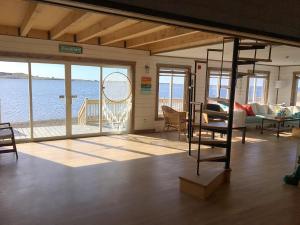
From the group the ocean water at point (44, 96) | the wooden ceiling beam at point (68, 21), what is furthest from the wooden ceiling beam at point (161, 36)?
the wooden ceiling beam at point (68, 21)

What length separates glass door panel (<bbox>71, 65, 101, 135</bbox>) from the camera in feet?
22.9

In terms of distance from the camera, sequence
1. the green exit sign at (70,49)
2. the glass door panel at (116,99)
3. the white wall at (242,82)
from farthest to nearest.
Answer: the white wall at (242,82) < the glass door panel at (116,99) < the green exit sign at (70,49)

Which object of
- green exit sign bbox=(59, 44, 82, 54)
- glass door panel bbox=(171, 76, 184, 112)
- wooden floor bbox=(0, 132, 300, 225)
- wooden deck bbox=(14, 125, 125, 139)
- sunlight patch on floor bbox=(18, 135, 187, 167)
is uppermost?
green exit sign bbox=(59, 44, 82, 54)

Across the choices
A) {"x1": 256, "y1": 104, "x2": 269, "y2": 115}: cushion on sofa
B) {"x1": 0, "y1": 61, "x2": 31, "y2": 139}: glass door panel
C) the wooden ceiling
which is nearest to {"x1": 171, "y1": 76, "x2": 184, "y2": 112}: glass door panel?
the wooden ceiling

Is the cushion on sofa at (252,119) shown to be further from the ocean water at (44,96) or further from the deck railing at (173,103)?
the ocean water at (44,96)

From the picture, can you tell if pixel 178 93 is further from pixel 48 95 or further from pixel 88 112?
pixel 48 95

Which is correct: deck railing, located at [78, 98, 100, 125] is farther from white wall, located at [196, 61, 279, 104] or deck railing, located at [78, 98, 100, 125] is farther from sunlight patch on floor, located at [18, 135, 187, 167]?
white wall, located at [196, 61, 279, 104]

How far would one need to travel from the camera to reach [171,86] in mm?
8602

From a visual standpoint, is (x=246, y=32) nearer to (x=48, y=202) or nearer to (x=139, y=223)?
(x=139, y=223)

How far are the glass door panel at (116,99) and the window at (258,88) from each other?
5.30 m

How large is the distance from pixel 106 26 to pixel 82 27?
110 centimetres

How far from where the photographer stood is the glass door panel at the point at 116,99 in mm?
7438

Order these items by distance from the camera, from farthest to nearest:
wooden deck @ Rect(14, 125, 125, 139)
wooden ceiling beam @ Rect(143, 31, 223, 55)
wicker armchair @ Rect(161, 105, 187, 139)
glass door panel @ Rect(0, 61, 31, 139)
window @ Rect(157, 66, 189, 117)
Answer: window @ Rect(157, 66, 189, 117)
wicker armchair @ Rect(161, 105, 187, 139)
wooden deck @ Rect(14, 125, 125, 139)
glass door panel @ Rect(0, 61, 31, 139)
wooden ceiling beam @ Rect(143, 31, 223, 55)

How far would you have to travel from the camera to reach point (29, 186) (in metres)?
3.78
